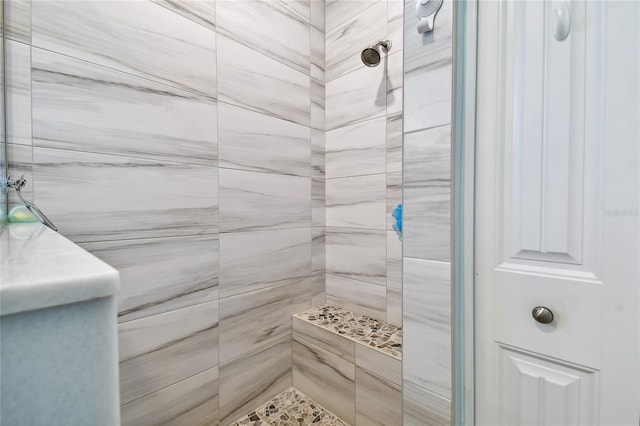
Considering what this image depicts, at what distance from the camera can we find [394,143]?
54.4 inches

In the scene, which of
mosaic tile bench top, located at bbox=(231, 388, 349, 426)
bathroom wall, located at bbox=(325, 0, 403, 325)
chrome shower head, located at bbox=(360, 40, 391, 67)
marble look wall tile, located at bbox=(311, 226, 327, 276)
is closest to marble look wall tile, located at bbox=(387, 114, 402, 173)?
bathroom wall, located at bbox=(325, 0, 403, 325)

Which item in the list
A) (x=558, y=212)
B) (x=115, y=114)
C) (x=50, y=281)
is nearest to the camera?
(x=50, y=281)

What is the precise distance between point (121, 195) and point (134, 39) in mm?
557

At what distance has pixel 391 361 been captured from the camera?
3.62 feet

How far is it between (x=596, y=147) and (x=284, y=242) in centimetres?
121

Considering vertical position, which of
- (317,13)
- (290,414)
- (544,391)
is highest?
(317,13)

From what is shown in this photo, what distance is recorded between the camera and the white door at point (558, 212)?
47 cm

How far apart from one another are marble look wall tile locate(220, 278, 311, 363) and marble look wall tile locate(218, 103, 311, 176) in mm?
617

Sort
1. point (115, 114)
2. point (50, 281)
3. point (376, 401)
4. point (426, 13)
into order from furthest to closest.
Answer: point (376, 401), point (115, 114), point (426, 13), point (50, 281)

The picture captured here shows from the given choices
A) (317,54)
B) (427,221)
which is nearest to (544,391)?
(427,221)

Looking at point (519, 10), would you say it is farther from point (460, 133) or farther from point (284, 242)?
point (284, 242)

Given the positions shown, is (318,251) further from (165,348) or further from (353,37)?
(353,37)

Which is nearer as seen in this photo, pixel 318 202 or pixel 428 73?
pixel 428 73

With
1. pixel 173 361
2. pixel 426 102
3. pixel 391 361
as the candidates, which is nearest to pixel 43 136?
pixel 173 361
